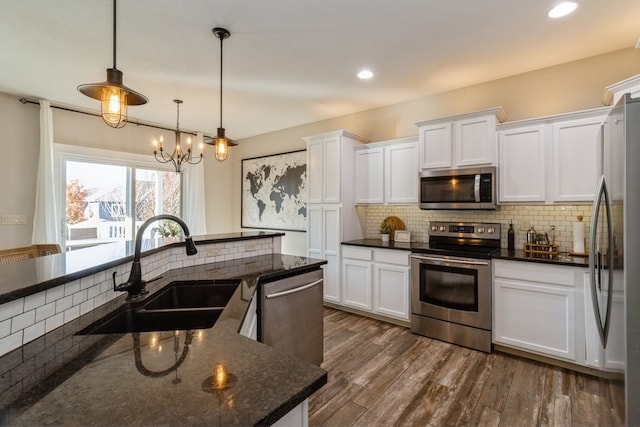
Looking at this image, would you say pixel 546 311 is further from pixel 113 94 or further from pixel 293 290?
pixel 113 94

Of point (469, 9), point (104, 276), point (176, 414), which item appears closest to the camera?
point (176, 414)

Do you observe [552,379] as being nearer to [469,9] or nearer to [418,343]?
[418,343]

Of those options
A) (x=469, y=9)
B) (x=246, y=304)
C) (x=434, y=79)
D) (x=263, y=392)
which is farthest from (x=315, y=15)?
(x=263, y=392)

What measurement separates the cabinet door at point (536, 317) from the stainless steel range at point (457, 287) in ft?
0.41

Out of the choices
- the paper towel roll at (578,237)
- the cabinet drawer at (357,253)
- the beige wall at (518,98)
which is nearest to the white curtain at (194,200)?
the beige wall at (518,98)

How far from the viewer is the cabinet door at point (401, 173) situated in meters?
3.72

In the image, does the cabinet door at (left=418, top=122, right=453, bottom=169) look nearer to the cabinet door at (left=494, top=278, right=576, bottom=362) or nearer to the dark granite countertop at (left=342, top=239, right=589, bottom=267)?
the dark granite countertop at (left=342, top=239, right=589, bottom=267)

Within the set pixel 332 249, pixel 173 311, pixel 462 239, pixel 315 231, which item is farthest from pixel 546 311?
pixel 173 311

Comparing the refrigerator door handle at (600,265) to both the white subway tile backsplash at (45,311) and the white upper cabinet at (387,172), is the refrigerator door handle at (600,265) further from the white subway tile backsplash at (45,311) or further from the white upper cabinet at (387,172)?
the white subway tile backsplash at (45,311)

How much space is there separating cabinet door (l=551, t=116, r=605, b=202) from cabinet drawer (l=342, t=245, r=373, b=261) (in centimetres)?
196

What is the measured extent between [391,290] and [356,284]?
19.2 inches

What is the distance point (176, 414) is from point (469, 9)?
2.84m

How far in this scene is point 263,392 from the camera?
70cm

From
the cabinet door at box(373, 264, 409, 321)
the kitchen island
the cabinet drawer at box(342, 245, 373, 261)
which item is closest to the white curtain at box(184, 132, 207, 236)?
the cabinet drawer at box(342, 245, 373, 261)
